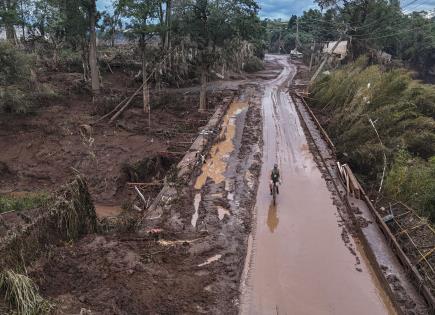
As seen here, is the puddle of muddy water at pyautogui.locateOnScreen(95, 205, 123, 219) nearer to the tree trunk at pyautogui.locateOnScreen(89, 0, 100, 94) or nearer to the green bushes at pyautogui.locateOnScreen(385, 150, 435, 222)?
the green bushes at pyautogui.locateOnScreen(385, 150, 435, 222)

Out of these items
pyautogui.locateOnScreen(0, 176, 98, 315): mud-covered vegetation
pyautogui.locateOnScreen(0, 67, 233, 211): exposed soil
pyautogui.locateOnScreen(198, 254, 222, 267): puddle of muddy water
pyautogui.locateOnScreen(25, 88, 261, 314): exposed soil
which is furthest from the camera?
pyautogui.locateOnScreen(0, 67, 233, 211): exposed soil

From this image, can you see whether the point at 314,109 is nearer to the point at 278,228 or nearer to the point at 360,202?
the point at 360,202

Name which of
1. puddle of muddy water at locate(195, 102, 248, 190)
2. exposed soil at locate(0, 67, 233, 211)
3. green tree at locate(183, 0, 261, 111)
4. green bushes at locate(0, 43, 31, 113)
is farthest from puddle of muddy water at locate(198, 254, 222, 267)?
green bushes at locate(0, 43, 31, 113)

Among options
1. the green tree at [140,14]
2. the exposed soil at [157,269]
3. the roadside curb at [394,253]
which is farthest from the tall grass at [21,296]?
the green tree at [140,14]

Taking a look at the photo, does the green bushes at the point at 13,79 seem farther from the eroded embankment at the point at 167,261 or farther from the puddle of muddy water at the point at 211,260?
the puddle of muddy water at the point at 211,260

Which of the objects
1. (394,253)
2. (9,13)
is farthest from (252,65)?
(394,253)

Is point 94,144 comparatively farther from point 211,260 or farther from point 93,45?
point 211,260

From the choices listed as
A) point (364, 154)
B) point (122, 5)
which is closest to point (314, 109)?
point (364, 154)
